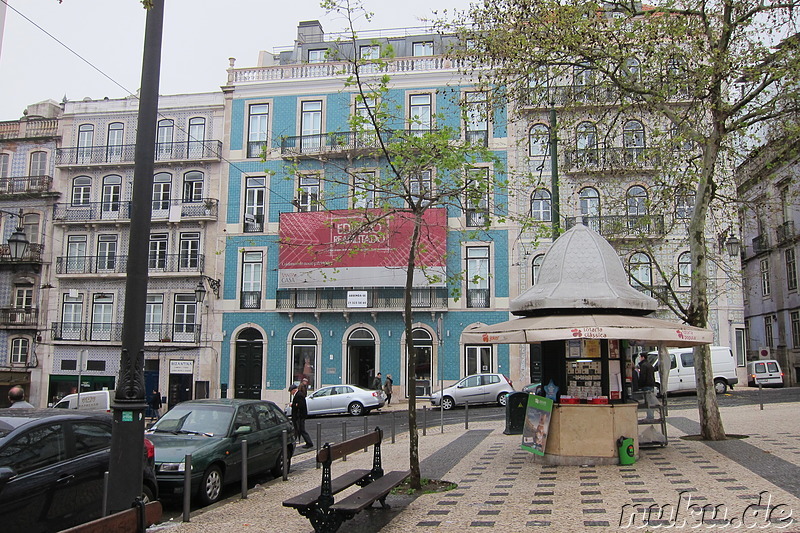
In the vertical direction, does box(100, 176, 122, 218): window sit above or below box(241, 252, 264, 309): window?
above

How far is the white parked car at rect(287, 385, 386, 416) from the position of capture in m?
28.3

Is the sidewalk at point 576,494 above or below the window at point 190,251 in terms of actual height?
below

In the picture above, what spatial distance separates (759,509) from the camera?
786 centimetres

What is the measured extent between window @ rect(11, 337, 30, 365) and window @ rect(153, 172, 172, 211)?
986cm

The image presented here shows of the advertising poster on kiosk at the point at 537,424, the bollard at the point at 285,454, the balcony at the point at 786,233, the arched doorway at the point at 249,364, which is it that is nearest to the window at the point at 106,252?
the arched doorway at the point at 249,364

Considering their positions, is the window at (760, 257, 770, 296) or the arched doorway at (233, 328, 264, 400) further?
the window at (760, 257, 770, 296)

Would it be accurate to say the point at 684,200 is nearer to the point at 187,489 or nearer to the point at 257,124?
the point at 187,489

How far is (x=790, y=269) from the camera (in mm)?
40656

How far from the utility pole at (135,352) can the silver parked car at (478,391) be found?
74.4ft

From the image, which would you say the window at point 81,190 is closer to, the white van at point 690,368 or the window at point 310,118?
the window at point 310,118

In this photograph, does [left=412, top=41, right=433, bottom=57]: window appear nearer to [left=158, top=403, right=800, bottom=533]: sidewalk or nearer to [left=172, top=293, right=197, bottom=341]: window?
[left=172, top=293, right=197, bottom=341]: window

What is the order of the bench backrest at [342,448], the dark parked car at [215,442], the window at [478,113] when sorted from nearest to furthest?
1. the bench backrest at [342,448]
2. the dark parked car at [215,442]
3. the window at [478,113]

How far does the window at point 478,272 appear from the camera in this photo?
3422cm

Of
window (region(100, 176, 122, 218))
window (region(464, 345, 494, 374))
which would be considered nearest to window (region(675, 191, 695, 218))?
window (region(464, 345, 494, 374))
